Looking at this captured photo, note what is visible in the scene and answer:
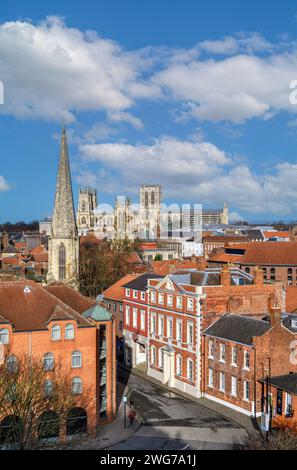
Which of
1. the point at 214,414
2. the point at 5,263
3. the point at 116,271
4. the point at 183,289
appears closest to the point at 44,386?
the point at 214,414

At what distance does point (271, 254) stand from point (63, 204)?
34.1 meters

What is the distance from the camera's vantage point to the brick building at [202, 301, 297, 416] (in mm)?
38500

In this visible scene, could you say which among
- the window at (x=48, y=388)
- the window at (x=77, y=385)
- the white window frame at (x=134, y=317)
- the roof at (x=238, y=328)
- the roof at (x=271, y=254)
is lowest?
the window at (x=77, y=385)

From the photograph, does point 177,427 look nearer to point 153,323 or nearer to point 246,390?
point 246,390

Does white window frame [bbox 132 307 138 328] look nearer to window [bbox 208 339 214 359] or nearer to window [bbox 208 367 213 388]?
window [bbox 208 339 214 359]

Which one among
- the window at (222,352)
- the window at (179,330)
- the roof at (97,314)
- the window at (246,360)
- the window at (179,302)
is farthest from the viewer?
the window at (179,330)

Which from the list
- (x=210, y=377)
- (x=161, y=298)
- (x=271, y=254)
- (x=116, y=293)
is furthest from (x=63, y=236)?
(x=210, y=377)

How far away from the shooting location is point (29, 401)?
96.7 feet

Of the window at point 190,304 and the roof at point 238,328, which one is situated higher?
the window at point 190,304

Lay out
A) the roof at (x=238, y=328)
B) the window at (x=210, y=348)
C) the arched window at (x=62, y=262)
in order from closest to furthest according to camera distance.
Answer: the roof at (x=238, y=328)
the window at (x=210, y=348)
the arched window at (x=62, y=262)

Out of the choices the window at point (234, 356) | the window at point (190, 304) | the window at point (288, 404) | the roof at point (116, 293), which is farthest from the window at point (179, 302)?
the roof at point (116, 293)

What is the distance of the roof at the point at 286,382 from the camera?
35.2 meters

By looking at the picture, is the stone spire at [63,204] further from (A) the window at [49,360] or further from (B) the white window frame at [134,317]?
(A) the window at [49,360]

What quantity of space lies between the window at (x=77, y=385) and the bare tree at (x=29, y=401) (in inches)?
50.8
